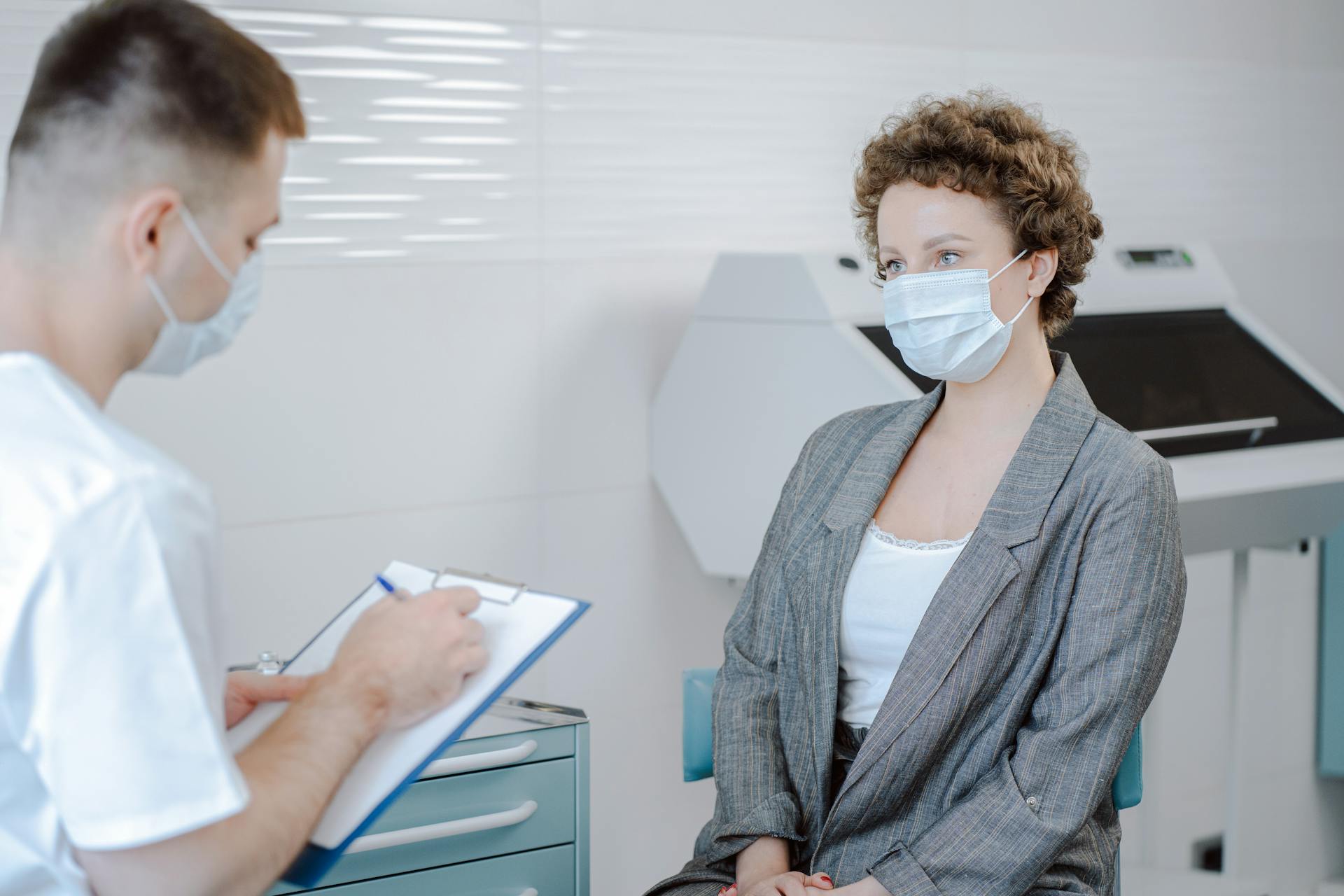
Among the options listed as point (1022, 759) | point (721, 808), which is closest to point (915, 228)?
point (1022, 759)

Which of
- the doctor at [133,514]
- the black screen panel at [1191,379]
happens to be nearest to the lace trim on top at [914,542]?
the black screen panel at [1191,379]

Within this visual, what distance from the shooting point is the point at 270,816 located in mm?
945

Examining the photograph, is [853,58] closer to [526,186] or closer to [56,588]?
[526,186]

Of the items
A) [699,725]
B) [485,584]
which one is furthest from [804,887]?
[485,584]

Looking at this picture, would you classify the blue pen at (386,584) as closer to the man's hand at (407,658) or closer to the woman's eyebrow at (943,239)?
the man's hand at (407,658)

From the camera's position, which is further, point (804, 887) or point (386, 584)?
point (804, 887)

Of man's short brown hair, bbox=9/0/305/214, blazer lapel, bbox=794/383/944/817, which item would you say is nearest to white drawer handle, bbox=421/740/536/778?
blazer lapel, bbox=794/383/944/817

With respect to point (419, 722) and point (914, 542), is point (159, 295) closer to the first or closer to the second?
point (419, 722)

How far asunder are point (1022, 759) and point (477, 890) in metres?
0.73

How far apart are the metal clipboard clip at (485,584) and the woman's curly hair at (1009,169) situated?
2.75ft

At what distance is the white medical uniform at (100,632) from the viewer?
84 cm

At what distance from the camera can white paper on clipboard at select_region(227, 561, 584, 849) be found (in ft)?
3.40

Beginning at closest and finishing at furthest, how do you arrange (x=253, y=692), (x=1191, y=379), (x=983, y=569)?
(x=253, y=692)
(x=983, y=569)
(x=1191, y=379)

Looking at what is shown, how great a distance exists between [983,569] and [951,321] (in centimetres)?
32
